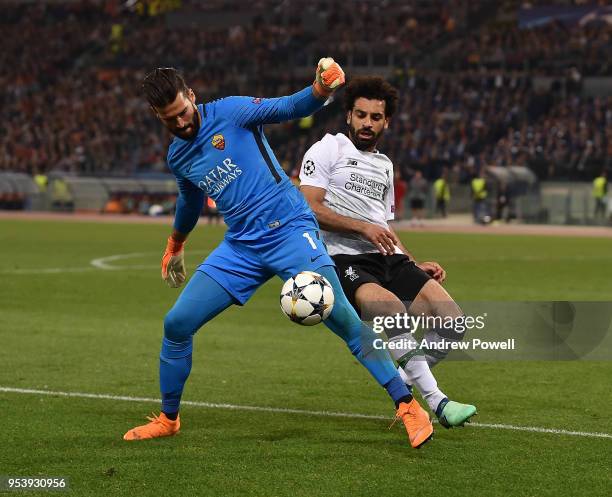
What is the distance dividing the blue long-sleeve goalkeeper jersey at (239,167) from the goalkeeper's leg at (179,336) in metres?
0.35

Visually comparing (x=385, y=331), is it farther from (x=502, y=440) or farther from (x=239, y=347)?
(x=239, y=347)

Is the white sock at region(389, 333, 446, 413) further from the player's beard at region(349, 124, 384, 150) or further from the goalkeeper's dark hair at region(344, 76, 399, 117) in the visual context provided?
the goalkeeper's dark hair at region(344, 76, 399, 117)

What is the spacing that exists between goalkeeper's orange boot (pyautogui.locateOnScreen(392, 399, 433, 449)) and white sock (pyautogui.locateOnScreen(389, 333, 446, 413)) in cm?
28

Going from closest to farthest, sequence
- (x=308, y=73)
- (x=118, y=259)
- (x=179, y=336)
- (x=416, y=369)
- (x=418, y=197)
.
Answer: (x=179, y=336) → (x=416, y=369) → (x=118, y=259) → (x=418, y=197) → (x=308, y=73)

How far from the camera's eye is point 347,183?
7344 mm

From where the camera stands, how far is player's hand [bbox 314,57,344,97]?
20.3 ft

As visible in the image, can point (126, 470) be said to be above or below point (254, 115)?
below

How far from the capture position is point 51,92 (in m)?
55.4

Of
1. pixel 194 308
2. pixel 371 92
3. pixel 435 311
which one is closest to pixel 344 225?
pixel 435 311

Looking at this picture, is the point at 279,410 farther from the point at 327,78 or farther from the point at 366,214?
the point at 327,78

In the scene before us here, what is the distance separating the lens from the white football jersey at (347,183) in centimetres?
732

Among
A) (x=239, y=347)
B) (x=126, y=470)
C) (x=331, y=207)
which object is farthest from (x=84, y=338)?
(x=126, y=470)

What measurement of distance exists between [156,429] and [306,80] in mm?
44202

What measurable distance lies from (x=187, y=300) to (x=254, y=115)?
1093mm
